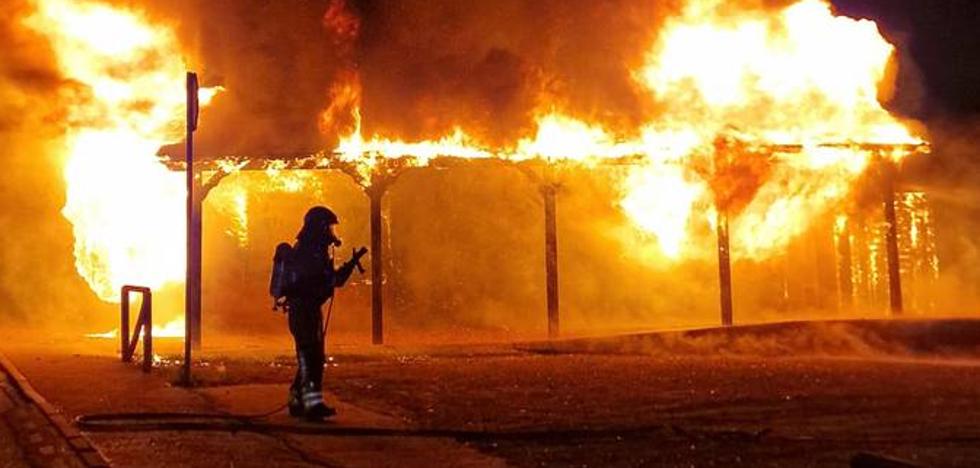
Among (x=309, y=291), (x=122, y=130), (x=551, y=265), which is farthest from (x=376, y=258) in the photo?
(x=309, y=291)

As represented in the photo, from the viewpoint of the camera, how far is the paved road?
617 centimetres

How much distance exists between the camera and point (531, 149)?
16.7m

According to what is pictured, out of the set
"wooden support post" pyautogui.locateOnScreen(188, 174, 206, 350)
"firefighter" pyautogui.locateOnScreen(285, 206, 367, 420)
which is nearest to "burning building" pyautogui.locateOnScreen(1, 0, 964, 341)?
"wooden support post" pyautogui.locateOnScreen(188, 174, 206, 350)

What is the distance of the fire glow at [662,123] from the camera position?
56.0 ft

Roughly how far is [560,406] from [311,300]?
7.52 ft

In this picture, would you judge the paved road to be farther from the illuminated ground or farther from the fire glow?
the fire glow

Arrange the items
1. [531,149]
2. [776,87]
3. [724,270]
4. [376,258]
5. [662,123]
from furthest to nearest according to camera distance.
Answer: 1. [776,87]
2. [662,123]
3. [531,149]
4. [724,270]
5. [376,258]

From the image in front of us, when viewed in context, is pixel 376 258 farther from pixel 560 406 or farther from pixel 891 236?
pixel 891 236

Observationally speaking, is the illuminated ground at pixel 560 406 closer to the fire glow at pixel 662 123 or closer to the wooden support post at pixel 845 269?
the fire glow at pixel 662 123

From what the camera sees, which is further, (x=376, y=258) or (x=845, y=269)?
(x=845, y=269)

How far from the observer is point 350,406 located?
8.35m

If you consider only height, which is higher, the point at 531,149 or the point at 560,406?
the point at 531,149

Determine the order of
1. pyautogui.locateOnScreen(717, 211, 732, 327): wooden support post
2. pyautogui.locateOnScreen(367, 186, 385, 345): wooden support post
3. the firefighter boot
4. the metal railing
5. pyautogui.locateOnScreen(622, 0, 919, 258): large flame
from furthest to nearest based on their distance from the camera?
pyautogui.locateOnScreen(622, 0, 919, 258): large flame, pyautogui.locateOnScreen(717, 211, 732, 327): wooden support post, pyautogui.locateOnScreen(367, 186, 385, 345): wooden support post, the metal railing, the firefighter boot

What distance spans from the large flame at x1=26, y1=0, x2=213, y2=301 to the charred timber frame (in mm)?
2723
